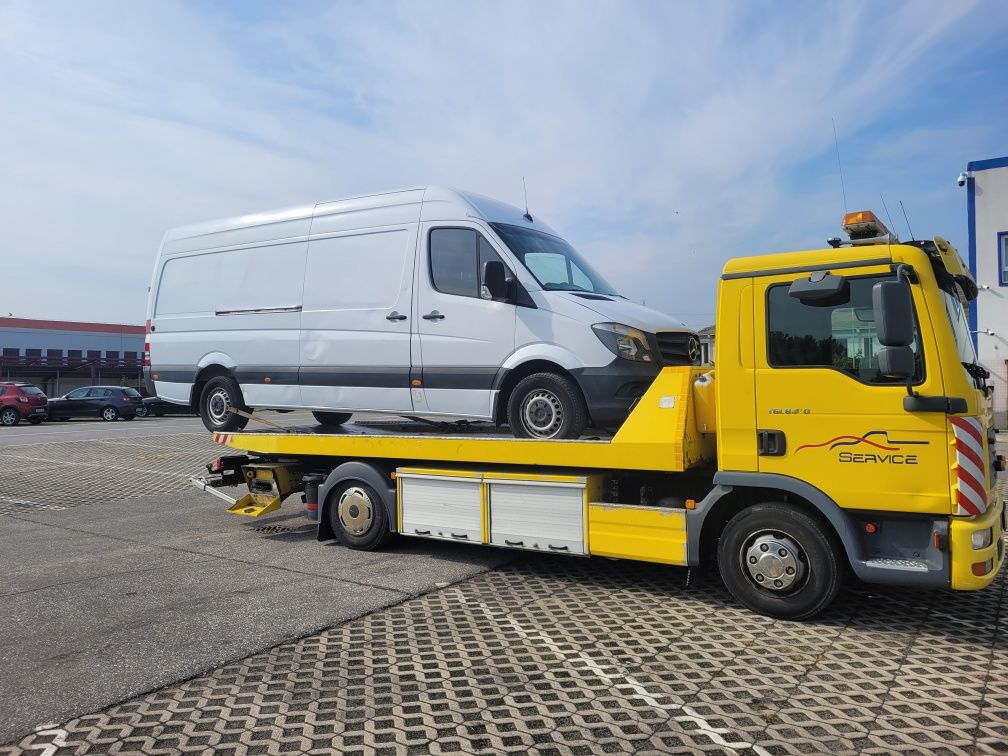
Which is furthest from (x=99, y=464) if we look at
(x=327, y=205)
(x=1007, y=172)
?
(x=1007, y=172)

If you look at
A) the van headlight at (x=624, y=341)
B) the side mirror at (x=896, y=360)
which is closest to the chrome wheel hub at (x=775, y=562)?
the side mirror at (x=896, y=360)

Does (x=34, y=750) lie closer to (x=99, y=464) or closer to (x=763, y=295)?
(x=763, y=295)

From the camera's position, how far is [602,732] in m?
3.48

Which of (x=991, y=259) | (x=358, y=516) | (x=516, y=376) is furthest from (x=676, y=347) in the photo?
(x=991, y=259)

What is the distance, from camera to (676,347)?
6.27 meters

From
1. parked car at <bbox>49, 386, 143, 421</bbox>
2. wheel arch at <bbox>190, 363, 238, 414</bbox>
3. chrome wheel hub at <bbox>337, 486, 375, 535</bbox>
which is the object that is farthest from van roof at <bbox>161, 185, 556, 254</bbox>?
parked car at <bbox>49, 386, 143, 421</bbox>

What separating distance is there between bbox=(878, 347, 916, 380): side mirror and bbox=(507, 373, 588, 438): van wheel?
220cm

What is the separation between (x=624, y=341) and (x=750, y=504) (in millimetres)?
1481

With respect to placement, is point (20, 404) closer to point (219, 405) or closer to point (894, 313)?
point (219, 405)

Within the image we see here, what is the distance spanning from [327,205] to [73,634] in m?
4.39

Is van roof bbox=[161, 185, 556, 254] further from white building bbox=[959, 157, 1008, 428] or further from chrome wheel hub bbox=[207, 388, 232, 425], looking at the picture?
white building bbox=[959, 157, 1008, 428]

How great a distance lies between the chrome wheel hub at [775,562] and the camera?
4945 mm

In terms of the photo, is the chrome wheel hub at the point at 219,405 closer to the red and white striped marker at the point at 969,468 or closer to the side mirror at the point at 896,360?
the side mirror at the point at 896,360

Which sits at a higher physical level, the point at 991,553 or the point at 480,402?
the point at 480,402
